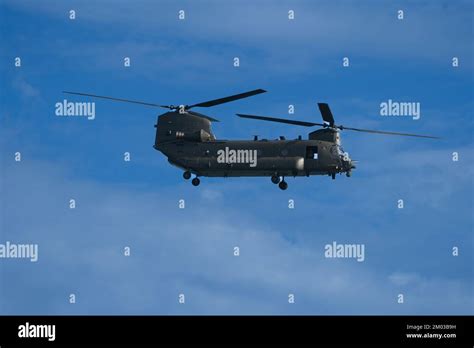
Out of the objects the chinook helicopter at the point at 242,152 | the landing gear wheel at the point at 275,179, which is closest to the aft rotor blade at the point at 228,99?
the chinook helicopter at the point at 242,152

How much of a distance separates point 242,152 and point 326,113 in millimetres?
8842

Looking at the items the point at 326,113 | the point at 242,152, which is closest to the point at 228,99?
the point at 242,152

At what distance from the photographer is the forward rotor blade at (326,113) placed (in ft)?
306

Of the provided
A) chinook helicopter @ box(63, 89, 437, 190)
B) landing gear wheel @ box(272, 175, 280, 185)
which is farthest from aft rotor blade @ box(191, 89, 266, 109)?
landing gear wheel @ box(272, 175, 280, 185)

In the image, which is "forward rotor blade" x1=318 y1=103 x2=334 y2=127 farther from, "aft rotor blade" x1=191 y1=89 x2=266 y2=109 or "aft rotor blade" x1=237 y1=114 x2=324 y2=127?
"aft rotor blade" x1=191 y1=89 x2=266 y2=109

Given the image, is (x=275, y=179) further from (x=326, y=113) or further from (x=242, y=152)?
(x=326, y=113)

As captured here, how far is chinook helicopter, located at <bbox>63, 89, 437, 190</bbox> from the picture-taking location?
90.2 m

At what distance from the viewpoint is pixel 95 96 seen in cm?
8844

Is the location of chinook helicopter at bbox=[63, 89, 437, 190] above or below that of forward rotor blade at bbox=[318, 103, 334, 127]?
below

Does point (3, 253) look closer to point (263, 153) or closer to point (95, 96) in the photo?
point (95, 96)

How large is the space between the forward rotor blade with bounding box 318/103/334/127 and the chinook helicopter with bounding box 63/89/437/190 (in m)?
1.34

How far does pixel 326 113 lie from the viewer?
307ft
